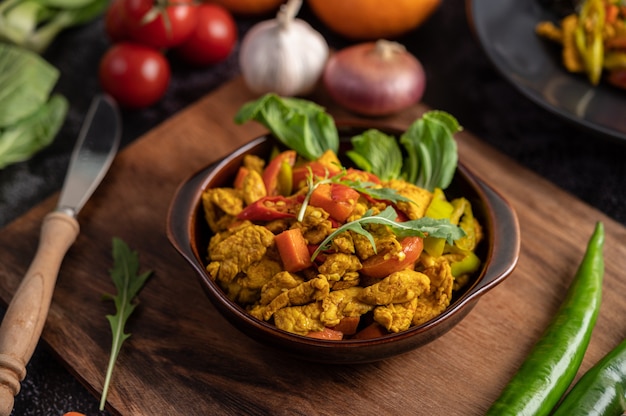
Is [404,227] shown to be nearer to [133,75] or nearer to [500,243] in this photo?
[500,243]

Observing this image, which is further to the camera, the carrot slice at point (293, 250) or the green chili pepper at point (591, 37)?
the green chili pepper at point (591, 37)

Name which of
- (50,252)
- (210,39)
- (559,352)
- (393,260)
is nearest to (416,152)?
(393,260)

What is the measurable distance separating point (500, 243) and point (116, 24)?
229cm

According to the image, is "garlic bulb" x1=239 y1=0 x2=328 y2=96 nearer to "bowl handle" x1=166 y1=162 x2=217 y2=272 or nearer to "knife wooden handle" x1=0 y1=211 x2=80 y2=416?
"bowl handle" x1=166 y1=162 x2=217 y2=272

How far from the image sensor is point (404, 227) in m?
2.04

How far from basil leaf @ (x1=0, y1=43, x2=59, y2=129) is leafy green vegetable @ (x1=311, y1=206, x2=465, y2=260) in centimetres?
171

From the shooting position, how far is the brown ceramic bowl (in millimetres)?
1977

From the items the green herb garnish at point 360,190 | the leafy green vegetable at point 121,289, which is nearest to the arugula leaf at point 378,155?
the green herb garnish at point 360,190

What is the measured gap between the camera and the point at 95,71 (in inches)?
144

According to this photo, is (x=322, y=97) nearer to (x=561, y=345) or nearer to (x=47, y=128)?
(x=47, y=128)

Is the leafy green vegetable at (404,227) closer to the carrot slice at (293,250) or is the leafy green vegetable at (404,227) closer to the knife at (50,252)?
the carrot slice at (293,250)

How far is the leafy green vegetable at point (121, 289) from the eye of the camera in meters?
2.24

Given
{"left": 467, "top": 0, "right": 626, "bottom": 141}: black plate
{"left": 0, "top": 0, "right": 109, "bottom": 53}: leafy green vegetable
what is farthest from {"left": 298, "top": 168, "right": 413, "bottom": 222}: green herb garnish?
{"left": 0, "top": 0, "right": 109, "bottom": 53}: leafy green vegetable

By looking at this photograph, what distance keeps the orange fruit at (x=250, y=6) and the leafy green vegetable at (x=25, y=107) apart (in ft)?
3.59
